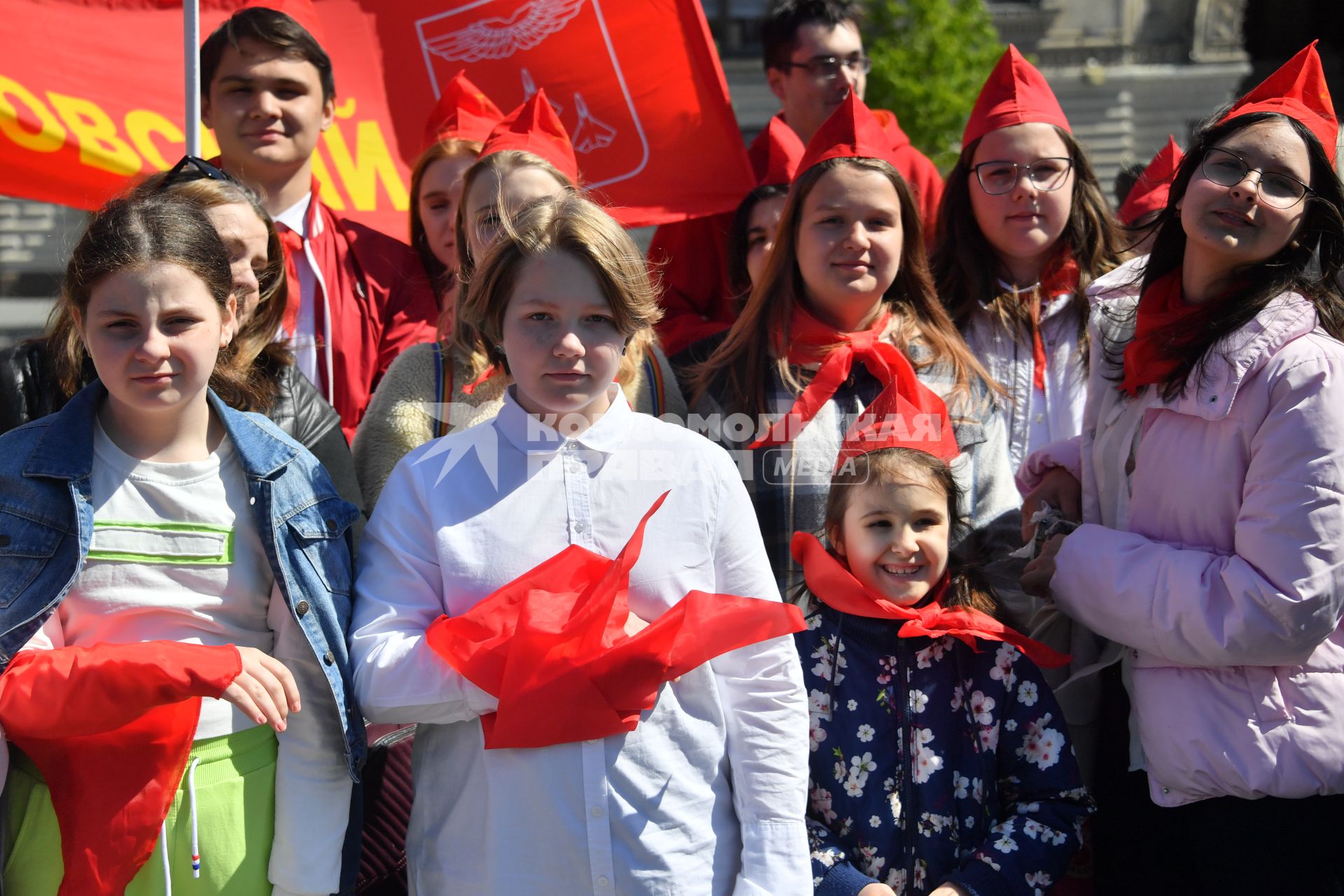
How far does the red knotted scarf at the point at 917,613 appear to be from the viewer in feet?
8.76

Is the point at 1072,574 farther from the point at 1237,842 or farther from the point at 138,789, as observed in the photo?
the point at 138,789

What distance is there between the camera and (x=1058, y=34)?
21672 mm

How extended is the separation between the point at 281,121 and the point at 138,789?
240 centimetres

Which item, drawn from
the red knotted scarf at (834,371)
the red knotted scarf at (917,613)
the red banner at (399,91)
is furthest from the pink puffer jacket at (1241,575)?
the red banner at (399,91)

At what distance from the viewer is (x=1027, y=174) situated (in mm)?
3707

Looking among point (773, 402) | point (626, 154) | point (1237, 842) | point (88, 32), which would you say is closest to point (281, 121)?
point (88, 32)

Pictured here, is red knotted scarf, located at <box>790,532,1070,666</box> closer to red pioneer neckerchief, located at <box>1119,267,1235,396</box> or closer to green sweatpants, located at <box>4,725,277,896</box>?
red pioneer neckerchief, located at <box>1119,267,1235,396</box>

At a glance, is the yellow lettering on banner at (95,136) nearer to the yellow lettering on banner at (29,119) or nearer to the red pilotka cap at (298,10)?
the yellow lettering on banner at (29,119)

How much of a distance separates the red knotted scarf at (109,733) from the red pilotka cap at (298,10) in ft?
8.51

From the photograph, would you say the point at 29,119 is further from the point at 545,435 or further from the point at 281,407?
the point at 545,435

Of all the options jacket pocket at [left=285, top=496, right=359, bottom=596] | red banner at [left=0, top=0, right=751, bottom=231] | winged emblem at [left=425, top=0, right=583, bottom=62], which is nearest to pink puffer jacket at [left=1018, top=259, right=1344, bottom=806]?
jacket pocket at [left=285, top=496, right=359, bottom=596]

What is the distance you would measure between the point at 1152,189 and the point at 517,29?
248cm

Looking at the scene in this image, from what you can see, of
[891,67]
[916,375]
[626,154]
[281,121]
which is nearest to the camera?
[916,375]

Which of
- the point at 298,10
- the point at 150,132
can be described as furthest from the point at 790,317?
the point at 150,132
